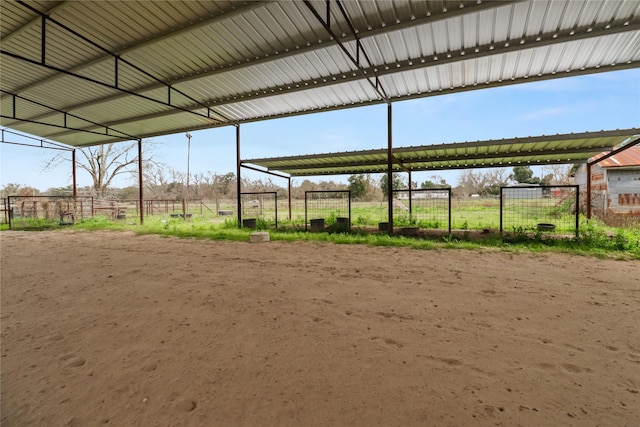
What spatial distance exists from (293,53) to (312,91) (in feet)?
7.03

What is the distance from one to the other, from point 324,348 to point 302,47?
7053 millimetres

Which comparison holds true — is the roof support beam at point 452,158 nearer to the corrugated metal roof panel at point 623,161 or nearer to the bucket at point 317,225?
the bucket at point 317,225

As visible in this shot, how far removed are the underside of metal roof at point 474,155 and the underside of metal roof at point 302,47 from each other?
1428 millimetres

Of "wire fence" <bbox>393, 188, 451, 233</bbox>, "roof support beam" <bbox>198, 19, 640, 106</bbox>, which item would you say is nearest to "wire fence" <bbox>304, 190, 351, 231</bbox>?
"wire fence" <bbox>393, 188, 451, 233</bbox>

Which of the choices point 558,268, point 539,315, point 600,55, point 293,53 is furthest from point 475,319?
point 600,55

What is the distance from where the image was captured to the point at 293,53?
7020mm

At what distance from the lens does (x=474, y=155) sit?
35.0ft

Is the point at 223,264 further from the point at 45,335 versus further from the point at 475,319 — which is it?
the point at 475,319

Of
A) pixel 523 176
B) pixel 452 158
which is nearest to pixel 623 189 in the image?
pixel 452 158

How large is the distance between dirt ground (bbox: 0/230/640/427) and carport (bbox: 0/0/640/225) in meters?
4.67

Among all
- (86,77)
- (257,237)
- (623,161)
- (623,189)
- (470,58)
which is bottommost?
(257,237)

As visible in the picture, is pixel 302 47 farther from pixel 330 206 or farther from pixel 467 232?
pixel 467 232

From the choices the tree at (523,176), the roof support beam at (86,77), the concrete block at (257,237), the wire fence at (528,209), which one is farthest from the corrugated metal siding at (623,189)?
the tree at (523,176)

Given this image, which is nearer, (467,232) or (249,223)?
(467,232)
